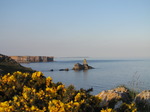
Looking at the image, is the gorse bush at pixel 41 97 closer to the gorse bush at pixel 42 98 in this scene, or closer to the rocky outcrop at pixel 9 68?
the gorse bush at pixel 42 98

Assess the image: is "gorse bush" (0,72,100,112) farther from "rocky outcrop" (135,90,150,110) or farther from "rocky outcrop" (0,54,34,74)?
"rocky outcrop" (0,54,34,74)

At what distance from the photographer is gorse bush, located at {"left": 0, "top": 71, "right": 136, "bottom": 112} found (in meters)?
4.97

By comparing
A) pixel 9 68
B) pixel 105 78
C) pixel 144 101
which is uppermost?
pixel 9 68

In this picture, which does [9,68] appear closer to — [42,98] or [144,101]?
[144,101]

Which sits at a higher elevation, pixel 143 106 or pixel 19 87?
pixel 19 87

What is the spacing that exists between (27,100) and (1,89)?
1.53 m

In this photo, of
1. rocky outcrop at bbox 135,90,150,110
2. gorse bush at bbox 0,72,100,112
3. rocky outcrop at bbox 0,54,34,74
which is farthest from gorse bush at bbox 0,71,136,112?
rocky outcrop at bbox 0,54,34,74

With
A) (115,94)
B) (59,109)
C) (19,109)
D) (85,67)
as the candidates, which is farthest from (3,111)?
(85,67)

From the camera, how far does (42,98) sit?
548cm

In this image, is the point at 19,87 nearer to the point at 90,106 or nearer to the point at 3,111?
the point at 3,111

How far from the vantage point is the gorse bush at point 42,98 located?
497cm

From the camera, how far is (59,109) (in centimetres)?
473

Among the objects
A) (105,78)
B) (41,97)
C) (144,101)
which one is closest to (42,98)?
(41,97)

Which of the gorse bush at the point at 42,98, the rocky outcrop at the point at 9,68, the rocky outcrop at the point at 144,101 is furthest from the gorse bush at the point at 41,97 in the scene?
the rocky outcrop at the point at 9,68
